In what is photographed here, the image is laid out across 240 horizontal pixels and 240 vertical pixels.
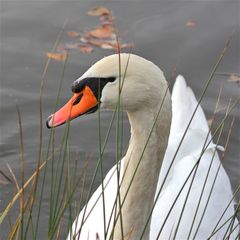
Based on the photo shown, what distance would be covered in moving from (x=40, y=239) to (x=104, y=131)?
1593 mm

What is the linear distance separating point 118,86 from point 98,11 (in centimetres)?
481

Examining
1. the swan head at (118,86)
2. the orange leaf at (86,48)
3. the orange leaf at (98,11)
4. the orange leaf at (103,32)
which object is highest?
the swan head at (118,86)

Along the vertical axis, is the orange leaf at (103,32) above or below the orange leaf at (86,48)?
above

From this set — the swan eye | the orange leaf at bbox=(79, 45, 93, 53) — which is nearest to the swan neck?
the swan eye

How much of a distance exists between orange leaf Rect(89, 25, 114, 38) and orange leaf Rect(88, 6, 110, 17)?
267 millimetres

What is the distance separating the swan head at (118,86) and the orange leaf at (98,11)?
4645mm

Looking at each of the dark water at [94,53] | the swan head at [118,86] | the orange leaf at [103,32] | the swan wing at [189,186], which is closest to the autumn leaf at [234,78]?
the dark water at [94,53]

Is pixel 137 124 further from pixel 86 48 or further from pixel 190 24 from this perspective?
pixel 190 24

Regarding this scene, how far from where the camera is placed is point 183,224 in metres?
4.71

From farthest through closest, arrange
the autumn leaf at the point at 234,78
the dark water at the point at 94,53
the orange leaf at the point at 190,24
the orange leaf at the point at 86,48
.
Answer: the orange leaf at the point at 190,24 → the orange leaf at the point at 86,48 → the autumn leaf at the point at 234,78 → the dark water at the point at 94,53

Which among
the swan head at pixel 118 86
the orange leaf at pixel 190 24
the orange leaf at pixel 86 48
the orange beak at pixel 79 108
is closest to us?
the swan head at pixel 118 86

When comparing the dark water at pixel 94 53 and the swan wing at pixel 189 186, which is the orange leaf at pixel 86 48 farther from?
the swan wing at pixel 189 186

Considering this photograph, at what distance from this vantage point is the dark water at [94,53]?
267 inches

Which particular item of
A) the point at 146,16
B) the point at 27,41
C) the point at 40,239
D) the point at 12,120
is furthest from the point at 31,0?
the point at 40,239
